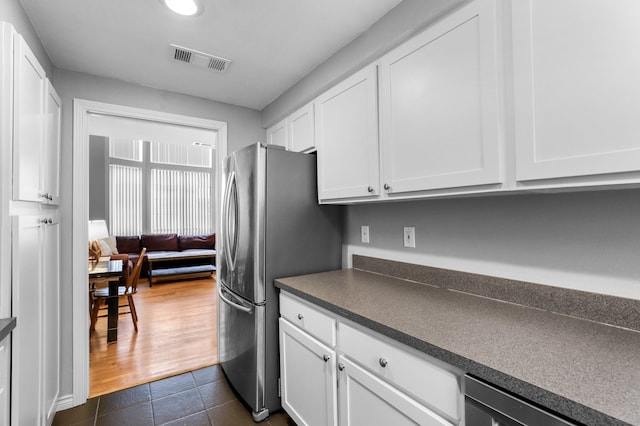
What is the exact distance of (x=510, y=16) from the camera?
104 cm

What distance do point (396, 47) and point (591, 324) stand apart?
1493 mm

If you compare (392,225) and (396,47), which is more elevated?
(396,47)

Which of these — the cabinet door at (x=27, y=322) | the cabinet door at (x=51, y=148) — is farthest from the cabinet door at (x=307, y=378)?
the cabinet door at (x=51, y=148)

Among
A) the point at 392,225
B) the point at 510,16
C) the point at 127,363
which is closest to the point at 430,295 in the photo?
the point at 392,225

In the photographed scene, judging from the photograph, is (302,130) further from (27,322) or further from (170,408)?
(170,408)

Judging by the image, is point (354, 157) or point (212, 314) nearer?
point (354, 157)

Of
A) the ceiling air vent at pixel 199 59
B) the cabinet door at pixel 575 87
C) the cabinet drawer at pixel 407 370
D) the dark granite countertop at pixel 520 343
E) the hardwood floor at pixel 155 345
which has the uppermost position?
the ceiling air vent at pixel 199 59

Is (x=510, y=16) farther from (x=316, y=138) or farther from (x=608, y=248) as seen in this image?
(x=316, y=138)

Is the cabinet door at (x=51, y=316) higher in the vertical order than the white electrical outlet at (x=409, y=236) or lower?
lower

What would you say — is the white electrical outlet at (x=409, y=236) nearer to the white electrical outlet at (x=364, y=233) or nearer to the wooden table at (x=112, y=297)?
the white electrical outlet at (x=364, y=233)

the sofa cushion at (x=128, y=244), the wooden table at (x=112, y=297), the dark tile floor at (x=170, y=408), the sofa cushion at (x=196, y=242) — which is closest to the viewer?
the dark tile floor at (x=170, y=408)

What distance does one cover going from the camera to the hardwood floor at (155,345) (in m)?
2.42

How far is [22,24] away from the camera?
1.51 meters

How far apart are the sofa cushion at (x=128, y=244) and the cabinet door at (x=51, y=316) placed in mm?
4625
